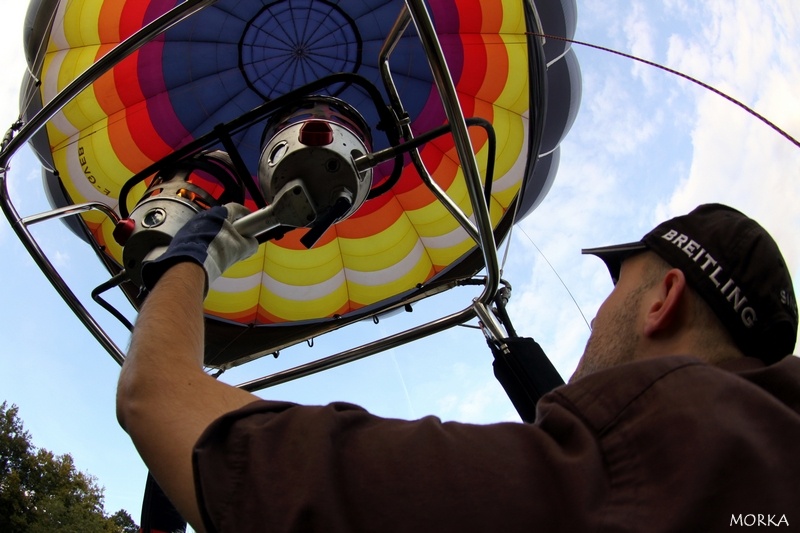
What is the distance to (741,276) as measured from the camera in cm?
82

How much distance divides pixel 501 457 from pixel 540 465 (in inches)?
1.3

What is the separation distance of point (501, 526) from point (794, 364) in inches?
14.4

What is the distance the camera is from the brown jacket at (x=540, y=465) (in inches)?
19.2

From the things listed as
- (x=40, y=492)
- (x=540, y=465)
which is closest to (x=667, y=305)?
(x=540, y=465)

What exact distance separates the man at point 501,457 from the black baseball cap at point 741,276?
0.55 feet

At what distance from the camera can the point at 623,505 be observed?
1.63ft

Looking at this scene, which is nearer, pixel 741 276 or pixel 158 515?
pixel 741 276

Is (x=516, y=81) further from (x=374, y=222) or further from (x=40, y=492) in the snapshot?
(x=40, y=492)

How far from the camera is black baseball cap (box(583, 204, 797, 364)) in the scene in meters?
0.80

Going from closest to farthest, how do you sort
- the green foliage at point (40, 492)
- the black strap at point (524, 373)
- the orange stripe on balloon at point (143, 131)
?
the black strap at point (524, 373) < the orange stripe on balloon at point (143, 131) < the green foliage at point (40, 492)

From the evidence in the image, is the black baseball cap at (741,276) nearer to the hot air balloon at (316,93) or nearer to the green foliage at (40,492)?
the hot air balloon at (316,93)

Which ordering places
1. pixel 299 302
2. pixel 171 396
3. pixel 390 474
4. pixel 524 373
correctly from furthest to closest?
pixel 299 302, pixel 524 373, pixel 171 396, pixel 390 474

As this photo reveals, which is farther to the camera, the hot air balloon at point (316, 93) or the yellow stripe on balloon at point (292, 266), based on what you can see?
the yellow stripe on balloon at point (292, 266)

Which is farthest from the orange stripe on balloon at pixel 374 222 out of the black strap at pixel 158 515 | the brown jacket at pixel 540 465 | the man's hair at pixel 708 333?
the brown jacket at pixel 540 465
